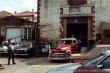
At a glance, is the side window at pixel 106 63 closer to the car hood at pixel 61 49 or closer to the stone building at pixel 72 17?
the car hood at pixel 61 49

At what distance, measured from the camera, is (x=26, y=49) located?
28734 mm

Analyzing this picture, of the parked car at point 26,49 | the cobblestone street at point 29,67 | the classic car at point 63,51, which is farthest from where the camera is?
the parked car at point 26,49

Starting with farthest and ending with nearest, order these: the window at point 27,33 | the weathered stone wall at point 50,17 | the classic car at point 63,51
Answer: the window at point 27,33, the weathered stone wall at point 50,17, the classic car at point 63,51

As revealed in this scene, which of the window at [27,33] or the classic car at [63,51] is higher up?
the window at [27,33]

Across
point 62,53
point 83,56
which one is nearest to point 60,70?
point 83,56

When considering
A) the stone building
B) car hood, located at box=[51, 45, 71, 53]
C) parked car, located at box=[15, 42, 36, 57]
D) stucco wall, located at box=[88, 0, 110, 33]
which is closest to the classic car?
car hood, located at box=[51, 45, 71, 53]

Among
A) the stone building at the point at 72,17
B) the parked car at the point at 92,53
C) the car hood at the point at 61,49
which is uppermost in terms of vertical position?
the stone building at the point at 72,17

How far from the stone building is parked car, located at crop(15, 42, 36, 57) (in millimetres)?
3213

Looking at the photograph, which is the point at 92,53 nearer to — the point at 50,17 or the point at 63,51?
the point at 63,51

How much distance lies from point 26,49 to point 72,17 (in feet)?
22.3

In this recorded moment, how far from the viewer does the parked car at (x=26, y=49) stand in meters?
28.6

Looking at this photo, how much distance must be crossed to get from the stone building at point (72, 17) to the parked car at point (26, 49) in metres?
3.21

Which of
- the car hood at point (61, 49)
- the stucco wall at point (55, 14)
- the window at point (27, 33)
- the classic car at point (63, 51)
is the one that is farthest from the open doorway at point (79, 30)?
the car hood at point (61, 49)

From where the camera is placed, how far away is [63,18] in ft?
108
